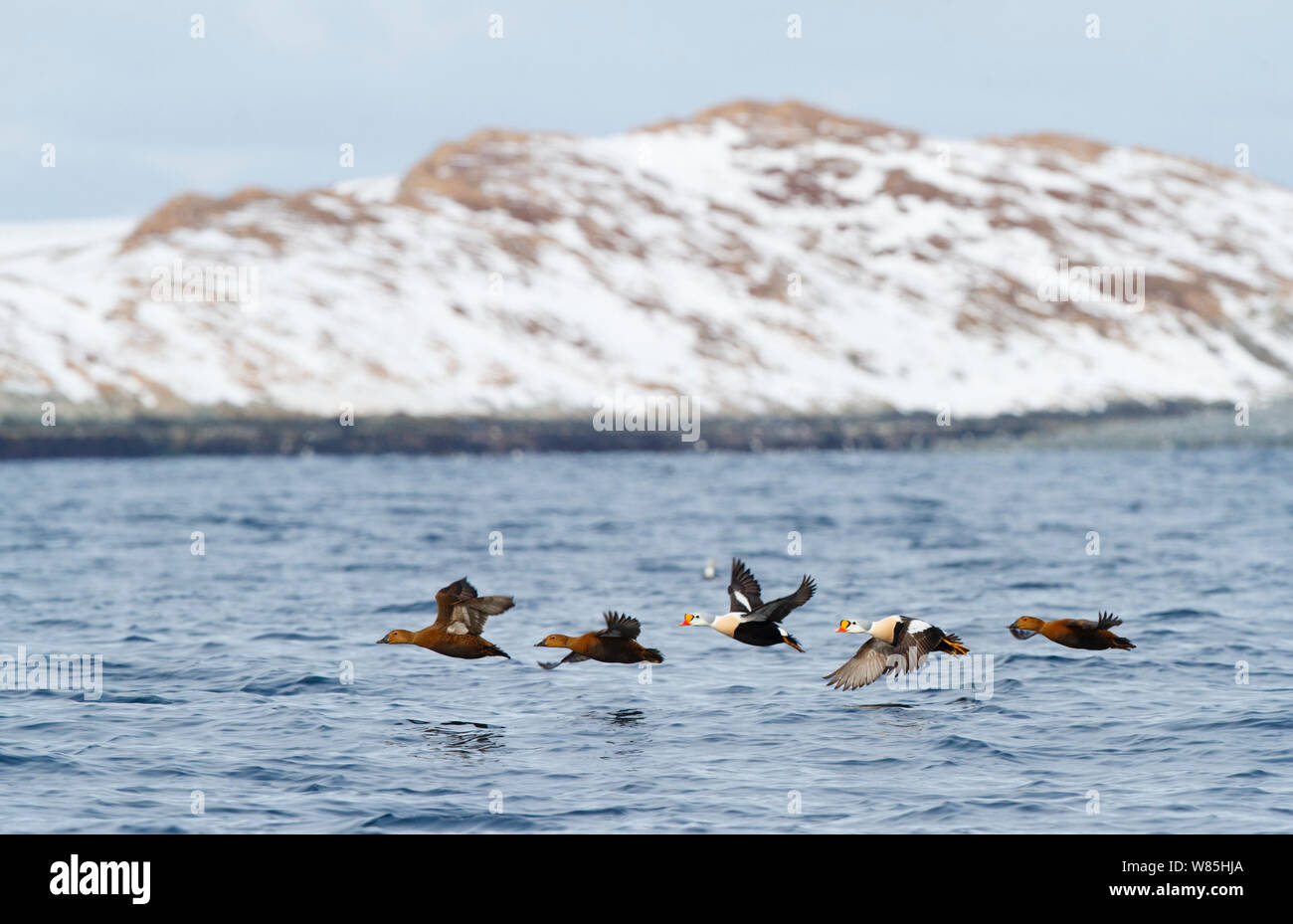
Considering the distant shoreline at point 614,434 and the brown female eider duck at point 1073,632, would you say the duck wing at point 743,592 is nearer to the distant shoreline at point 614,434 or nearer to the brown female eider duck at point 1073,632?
the brown female eider duck at point 1073,632

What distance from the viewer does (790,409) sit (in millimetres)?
86750

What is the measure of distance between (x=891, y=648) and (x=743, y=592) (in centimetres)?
223

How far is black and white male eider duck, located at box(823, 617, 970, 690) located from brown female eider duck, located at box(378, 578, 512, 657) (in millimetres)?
3651

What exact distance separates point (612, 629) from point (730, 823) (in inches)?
131

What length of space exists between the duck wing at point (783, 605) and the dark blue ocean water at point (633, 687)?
1.01 metres

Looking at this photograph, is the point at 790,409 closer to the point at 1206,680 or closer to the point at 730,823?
the point at 1206,680

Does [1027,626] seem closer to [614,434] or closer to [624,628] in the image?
[624,628]

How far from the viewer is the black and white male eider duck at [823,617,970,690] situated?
1520cm

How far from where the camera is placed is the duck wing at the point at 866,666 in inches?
610
